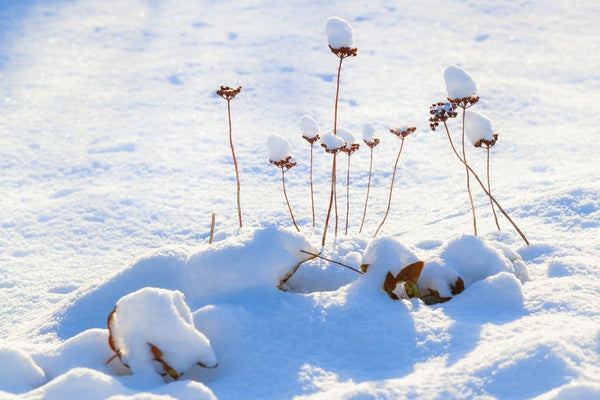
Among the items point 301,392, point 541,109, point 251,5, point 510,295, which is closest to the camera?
point 301,392

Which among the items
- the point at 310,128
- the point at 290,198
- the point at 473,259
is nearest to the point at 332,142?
the point at 310,128

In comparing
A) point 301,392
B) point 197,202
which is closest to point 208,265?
point 301,392

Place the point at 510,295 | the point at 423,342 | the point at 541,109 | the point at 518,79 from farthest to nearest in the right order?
the point at 518,79 < the point at 541,109 < the point at 510,295 < the point at 423,342

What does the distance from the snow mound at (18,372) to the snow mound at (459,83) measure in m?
1.76

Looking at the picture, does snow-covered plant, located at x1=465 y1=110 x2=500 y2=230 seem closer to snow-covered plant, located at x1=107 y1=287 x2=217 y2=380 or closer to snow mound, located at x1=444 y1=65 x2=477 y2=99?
snow mound, located at x1=444 y1=65 x2=477 y2=99

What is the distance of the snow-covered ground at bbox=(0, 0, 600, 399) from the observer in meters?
1.72

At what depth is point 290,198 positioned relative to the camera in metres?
4.57

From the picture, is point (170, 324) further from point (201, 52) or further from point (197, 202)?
point (201, 52)

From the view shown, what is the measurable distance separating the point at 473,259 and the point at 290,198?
2443mm

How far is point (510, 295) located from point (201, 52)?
650 centimetres

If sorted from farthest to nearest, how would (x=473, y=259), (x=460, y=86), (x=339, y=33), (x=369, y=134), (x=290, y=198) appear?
(x=290, y=198) → (x=369, y=134) → (x=339, y=33) → (x=460, y=86) → (x=473, y=259)

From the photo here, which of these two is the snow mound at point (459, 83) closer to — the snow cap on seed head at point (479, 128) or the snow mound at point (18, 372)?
the snow cap on seed head at point (479, 128)

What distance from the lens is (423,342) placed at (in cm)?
181

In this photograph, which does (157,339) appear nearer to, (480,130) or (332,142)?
(332,142)
